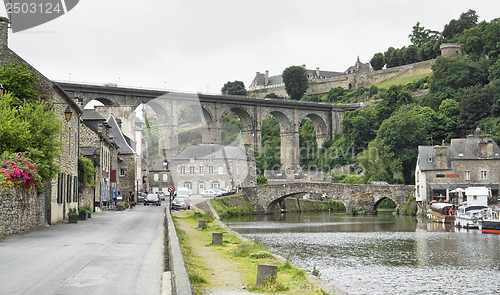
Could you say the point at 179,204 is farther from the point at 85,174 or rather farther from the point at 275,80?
the point at 275,80

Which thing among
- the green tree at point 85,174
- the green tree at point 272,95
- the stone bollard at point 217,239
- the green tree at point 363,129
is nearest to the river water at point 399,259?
the stone bollard at point 217,239

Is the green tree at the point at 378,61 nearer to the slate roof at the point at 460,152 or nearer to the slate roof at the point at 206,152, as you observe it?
the slate roof at the point at 206,152

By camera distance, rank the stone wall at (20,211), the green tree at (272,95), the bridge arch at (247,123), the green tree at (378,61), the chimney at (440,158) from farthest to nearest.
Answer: the green tree at (272,95) < the green tree at (378,61) < the bridge arch at (247,123) < the chimney at (440,158) < the stone wall at (20,211)

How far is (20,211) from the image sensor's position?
1392 cm

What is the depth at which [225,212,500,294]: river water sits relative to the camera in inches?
487

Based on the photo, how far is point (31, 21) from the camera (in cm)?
1499

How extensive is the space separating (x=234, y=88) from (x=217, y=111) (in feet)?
151

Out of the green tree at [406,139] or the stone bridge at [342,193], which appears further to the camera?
the green tree at [406,139]

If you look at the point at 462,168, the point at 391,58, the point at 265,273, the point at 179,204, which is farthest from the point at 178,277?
the point at 391,58

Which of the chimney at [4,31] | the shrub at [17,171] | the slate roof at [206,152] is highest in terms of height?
the chimney at [4,31]

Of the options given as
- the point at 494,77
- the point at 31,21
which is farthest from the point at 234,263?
the point at 494,77

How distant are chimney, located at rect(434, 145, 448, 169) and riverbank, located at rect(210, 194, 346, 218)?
16.1m

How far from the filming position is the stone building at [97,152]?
92.6 ft

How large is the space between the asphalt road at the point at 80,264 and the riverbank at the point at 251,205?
1047 inches
